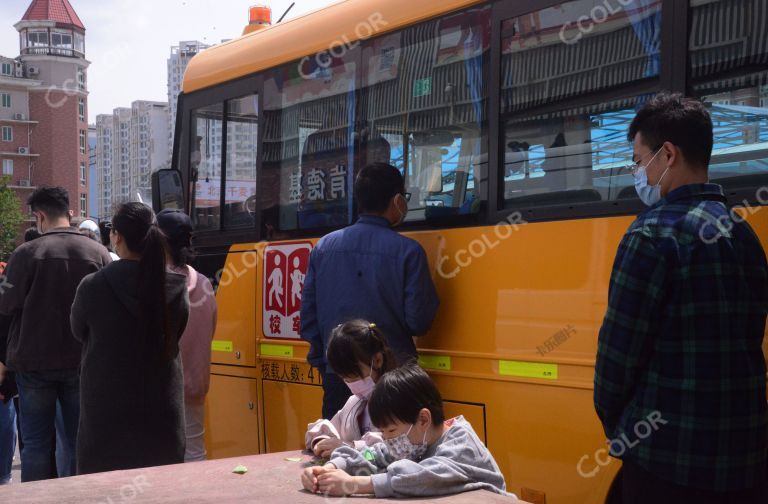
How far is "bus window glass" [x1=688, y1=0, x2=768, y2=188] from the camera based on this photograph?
3.44 m

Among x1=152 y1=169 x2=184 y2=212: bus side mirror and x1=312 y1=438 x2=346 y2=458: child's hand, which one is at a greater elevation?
x1=152 y1=169 x2=184 y2=212: bus side mirror

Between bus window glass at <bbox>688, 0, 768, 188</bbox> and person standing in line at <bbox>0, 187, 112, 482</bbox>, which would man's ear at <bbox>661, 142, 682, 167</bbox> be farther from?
person standing in line at <bbox>0, 187, 112, 482</bbox>

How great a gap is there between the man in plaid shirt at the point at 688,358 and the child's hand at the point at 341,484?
716mm

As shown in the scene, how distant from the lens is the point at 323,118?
555 cm

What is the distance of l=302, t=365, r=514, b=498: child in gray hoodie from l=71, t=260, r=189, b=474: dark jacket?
1.34 m

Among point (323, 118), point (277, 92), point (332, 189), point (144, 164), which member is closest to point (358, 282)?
point (332, 189)

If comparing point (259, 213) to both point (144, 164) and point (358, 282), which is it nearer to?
point (358, 282)

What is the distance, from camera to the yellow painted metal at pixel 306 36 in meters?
4.92

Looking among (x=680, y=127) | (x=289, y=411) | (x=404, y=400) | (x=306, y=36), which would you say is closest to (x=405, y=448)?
(x=404, y=400)

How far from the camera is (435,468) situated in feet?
8.66

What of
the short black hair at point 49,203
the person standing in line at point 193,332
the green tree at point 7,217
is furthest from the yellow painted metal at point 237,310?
the green tree at point 7,217

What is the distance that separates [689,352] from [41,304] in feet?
12.9

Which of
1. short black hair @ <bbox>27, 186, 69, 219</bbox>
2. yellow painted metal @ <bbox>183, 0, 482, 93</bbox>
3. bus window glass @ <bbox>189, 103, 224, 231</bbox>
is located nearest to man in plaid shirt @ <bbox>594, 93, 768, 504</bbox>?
yellow painted metal @ <bbox>183, 0, 482, 93</bbox>

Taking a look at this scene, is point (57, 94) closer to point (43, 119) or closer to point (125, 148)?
point (43, 119)
